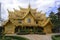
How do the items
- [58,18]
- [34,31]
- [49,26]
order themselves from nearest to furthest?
1. [34,31]
2. [49,26]
3. [58,18]

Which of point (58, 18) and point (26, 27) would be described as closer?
point (26, 27)

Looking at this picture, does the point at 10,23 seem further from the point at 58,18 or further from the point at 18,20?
the point at 58,18

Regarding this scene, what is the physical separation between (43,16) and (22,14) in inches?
205

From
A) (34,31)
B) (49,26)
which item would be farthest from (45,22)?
(34,31)

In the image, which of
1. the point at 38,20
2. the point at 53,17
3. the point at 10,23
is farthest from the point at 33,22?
the point at 53,17

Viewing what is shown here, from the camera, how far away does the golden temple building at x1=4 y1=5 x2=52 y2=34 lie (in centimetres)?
4997

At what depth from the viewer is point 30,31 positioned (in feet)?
162

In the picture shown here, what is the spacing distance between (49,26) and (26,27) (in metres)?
5.41

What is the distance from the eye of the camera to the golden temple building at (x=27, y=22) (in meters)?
50.0

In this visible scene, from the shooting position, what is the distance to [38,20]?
53438 millimetres

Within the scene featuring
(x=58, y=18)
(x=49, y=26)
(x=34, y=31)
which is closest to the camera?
(x=34, y=31)

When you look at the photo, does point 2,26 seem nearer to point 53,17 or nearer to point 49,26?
point 49,26

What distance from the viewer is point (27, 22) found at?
2073 inches

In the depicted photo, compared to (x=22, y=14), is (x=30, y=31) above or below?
below
